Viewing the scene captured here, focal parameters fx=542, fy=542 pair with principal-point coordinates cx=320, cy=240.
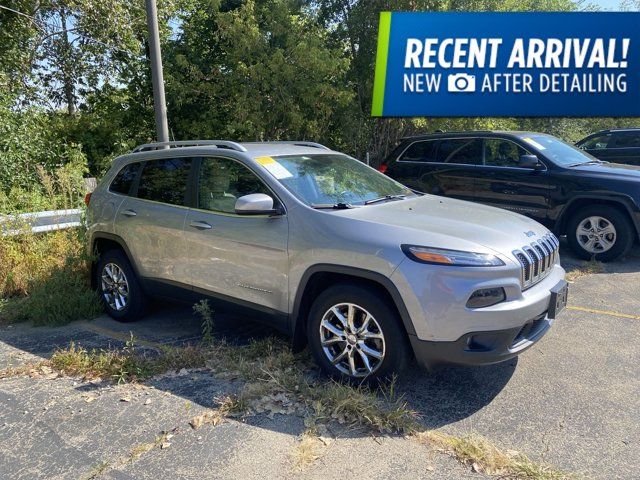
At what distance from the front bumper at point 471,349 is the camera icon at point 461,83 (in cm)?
942

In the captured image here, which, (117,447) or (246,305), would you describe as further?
(246,305)

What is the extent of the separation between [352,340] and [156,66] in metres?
5.09

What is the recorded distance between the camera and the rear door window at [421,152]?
8688 mm

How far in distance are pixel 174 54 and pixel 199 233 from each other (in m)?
8.34

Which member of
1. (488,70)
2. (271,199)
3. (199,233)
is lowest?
(199,233)

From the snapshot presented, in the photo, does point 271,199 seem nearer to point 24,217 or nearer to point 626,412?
point 626,412

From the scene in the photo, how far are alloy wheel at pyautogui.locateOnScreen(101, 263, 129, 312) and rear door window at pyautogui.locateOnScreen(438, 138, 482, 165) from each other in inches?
208

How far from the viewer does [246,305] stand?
14.2 ft

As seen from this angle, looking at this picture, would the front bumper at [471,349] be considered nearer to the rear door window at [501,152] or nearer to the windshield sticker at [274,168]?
the windshield sticker at [274,168]

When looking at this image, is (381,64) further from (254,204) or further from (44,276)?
(254,204)

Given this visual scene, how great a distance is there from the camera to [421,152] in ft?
29.0

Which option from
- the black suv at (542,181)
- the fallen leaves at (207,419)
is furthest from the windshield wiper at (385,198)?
the black suv at (542,181)

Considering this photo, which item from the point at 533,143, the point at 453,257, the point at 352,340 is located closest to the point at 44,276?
the point at 352,340

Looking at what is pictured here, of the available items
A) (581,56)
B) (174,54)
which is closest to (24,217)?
(174,54)
